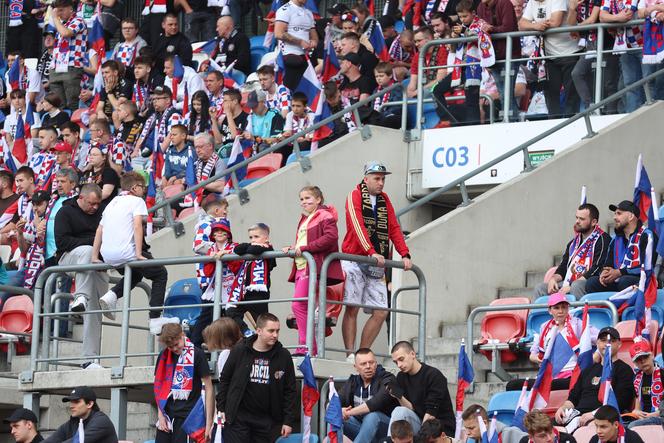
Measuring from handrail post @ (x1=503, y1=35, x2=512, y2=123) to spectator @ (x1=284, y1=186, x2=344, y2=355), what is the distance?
4.87 metres

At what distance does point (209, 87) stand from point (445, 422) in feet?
28.7

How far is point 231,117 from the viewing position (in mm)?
21141

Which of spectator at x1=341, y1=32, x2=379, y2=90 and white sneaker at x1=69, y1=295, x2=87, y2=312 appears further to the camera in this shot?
spectator at x1=341, y1=32, x2=379, y2=90

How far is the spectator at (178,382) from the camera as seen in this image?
14.9m

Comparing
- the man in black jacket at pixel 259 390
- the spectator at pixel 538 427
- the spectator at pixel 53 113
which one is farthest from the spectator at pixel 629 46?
the spectator at pixel 53 113

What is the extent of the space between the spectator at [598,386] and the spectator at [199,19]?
44.1 feet

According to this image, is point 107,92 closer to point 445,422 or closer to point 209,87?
point 209,87

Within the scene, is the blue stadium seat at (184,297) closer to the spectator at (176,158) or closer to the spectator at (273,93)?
the spectator at (176,158)

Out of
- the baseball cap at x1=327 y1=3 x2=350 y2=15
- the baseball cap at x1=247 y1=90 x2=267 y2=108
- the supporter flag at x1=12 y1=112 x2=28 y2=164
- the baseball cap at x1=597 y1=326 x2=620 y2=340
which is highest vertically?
the baseball cap at x1=327 y1=3 x2=350 y2=15

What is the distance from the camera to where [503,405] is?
48.1 feet

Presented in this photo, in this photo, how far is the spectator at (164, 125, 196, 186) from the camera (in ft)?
66.7

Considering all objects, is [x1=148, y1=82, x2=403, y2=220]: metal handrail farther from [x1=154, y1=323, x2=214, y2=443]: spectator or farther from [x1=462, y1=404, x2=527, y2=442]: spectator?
[x1=462, y1=404, x2=527, y2=442]: spectator

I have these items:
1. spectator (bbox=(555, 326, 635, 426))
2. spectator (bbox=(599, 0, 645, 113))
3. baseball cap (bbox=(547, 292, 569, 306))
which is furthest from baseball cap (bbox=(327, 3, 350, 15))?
spectator (bbox=(555, 326, 635, 426))

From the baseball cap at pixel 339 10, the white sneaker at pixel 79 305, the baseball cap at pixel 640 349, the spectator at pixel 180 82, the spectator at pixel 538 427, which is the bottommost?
the spectator at pixel 538 427
